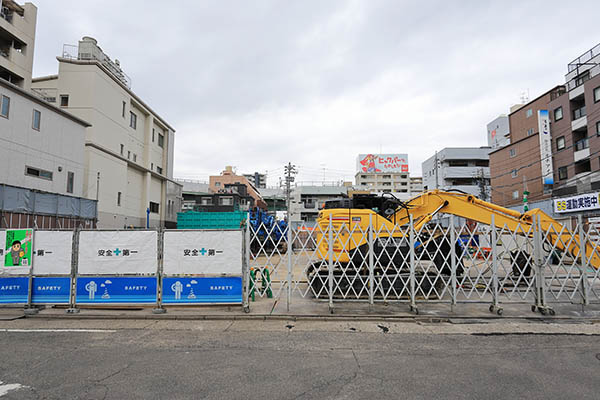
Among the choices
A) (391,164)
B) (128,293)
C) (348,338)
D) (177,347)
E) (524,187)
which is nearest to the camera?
(177,347)

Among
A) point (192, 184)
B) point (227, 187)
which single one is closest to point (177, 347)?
point (227, 187)

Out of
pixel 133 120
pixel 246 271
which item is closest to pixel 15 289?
pixel 246 271

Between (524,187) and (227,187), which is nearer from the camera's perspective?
(524,187)

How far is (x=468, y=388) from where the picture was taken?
13.0 ft

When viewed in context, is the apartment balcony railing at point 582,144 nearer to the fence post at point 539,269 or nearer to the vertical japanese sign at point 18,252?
the fence post at point 539,269

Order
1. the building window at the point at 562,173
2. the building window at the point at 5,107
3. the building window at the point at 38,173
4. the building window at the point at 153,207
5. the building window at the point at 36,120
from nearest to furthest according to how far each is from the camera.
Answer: the building window at the point at 5,107
the building window at the point at 38,173
the building window at the point at 36,120
the building window at the point at 562,173
the building window at the point at 153,207

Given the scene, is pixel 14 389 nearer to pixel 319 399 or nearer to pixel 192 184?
pixel 319 399

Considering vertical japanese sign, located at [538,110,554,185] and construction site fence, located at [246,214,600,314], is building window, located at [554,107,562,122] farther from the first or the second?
construction site fence, located at [246,214,600,314]

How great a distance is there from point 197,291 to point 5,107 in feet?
62.4

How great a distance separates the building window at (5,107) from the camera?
1814cm

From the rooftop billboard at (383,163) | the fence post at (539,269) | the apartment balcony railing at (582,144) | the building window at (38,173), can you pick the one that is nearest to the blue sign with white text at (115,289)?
the fence post at (539,269)

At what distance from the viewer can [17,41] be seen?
83.3ft

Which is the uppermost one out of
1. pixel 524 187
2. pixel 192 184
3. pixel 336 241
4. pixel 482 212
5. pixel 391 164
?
pixel 391 164

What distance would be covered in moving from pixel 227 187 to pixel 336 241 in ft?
128
